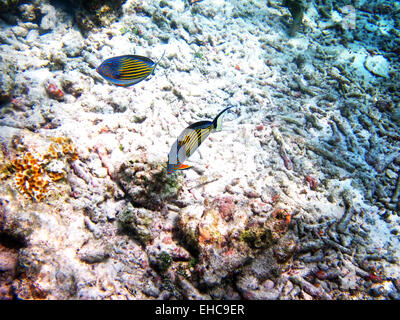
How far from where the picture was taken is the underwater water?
2256 mm

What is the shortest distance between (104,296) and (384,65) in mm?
9138

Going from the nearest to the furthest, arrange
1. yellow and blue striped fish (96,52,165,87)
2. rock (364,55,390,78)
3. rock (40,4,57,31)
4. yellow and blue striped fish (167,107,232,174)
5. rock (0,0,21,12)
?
yellow and blue striped fish (167,107,232,174) < yellow and blue striped fish (96,52,165,87) < rock (0,0,21,12) < rock (40,4,57,31) < rock (364,55,390,78)

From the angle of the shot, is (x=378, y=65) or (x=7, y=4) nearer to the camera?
(x=7, y=4)

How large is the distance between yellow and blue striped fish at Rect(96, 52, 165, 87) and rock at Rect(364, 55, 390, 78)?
24.0ft

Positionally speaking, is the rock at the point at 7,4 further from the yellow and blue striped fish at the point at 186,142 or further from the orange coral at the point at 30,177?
the yellow and blue striped fish at the point at 186,142

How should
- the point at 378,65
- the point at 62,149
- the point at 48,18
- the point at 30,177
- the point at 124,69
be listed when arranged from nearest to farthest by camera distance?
the point at 124,69 → the point at 30,177 → the point at 62,149 → the point at 48,18 → the point at 378,65

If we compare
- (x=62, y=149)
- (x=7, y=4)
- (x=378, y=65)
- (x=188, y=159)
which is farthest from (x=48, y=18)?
(x=378, y=65)

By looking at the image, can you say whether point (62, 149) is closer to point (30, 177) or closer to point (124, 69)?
point (30, 177)

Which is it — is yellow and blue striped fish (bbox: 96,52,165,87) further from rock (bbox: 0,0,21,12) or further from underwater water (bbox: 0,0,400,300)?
rock (bbox: 0,0,21,12)

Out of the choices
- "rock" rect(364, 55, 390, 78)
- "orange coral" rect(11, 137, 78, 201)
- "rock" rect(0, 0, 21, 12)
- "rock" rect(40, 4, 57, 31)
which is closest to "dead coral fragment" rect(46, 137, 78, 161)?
"orange coral" rect(11, 137, 78, 201)

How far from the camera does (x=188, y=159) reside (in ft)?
11.5

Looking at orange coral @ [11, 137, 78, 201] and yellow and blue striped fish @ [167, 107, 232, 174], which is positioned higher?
yellow and blue striped fish @ [167, 107, 232, 174]

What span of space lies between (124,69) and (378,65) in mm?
7960
